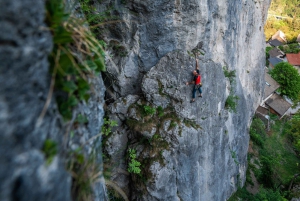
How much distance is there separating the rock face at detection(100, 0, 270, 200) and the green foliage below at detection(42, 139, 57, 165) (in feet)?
20.2

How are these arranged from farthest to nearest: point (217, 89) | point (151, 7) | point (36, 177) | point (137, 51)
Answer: point (217, 89), point (137, 51), point (151, 7), point (36, 177)

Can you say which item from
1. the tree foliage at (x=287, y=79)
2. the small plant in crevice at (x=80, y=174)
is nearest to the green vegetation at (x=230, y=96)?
the small plant in crevice at (x=80, y=174)

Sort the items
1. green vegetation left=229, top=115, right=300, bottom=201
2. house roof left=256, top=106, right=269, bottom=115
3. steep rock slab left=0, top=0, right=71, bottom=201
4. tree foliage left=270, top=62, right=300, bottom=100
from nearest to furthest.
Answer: steep rock slab left=0, top=0, right=71, bottom=201 < green vegetation left=229, top=115, right=300, bottom=201 < house roof left=256, top=106, right=269, bottom=115 < tree foliage left=270, top=62, right=300, bottom=100

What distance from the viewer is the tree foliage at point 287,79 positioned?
113ft

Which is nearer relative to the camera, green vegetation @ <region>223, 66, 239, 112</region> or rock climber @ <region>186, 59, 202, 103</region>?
rock climber @ <region>186, 59, 202, 103</region>

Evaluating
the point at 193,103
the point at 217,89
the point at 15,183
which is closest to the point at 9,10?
the point at 15,183

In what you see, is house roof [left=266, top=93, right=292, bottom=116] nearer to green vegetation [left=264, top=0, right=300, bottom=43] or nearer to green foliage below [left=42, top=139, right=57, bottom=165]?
green vegetation [left=264, top=0, right=300, bottom=43]

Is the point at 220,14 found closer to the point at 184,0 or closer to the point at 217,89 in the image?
the point at 184,0

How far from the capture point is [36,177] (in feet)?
7.21

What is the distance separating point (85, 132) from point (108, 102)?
690 cm

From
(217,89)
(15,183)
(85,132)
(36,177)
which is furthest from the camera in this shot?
(217,89)

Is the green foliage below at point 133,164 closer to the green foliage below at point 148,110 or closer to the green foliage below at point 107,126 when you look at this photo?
the green foliage below at point 107,126

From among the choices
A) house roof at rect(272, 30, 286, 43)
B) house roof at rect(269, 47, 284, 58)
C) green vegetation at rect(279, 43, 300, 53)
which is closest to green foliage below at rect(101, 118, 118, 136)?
house roof at rect(269, 47, 284, 58)

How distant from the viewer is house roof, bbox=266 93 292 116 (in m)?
35.0
